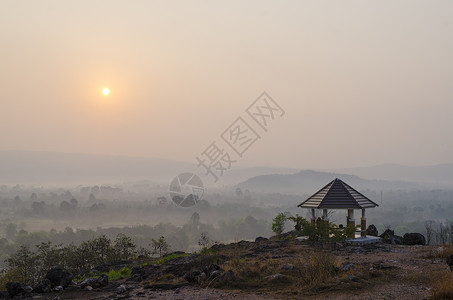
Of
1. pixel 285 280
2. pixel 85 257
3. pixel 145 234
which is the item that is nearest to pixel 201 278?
pixel 285 280

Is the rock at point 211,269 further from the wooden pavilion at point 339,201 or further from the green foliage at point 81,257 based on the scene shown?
the green foliage at point 81,257

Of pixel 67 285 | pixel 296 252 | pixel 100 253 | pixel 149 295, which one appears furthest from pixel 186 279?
pixel 100 253

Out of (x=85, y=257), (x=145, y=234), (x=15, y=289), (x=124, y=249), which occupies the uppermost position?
(x=15, y=289)

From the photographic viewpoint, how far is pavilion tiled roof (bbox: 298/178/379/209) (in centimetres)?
2494

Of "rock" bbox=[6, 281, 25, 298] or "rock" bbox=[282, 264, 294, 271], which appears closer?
"rock" bbox=[6, 281, 25, 298]

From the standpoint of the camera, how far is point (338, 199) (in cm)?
2544

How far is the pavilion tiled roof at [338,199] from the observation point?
982 inches

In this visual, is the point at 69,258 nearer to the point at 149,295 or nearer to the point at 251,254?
the point at 251,254

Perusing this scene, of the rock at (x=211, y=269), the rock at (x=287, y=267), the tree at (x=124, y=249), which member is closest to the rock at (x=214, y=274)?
the rock at (x=211, y=269)

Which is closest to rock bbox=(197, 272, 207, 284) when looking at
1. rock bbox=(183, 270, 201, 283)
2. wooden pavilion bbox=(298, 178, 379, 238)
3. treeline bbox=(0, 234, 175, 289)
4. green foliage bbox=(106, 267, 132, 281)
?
rock bbox=(183, 270, 201, 283)

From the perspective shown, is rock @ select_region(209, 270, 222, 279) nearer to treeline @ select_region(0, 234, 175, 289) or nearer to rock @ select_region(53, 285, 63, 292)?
rock @ select_region(53, 285, 63, 292)

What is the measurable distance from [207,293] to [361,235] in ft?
53.4

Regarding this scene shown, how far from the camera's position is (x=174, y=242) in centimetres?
11656

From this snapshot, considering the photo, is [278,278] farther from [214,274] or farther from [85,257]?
[85,257]
